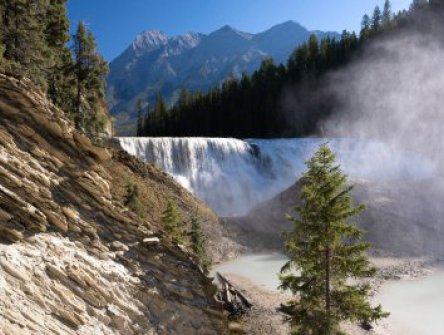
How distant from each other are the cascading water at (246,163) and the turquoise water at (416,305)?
2425cm

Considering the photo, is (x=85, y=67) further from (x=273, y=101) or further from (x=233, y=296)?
(x=273, y=101)

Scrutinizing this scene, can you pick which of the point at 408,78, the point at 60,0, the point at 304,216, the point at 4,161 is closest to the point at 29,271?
the point at 4,161

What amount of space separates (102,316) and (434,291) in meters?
26.3

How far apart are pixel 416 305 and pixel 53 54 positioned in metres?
33.5

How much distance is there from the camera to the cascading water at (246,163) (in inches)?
2004

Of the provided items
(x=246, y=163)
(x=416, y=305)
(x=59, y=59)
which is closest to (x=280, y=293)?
(x=416, y=305)

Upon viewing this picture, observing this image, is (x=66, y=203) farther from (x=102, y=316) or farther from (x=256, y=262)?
(x=256, y=262)

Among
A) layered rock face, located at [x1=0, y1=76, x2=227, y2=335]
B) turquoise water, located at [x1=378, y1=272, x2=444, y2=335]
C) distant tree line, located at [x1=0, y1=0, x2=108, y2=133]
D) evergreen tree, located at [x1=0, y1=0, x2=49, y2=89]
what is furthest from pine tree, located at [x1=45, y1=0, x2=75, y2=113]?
turquoise water, located at [x1=378, y1=272, x2=444, y2=335]

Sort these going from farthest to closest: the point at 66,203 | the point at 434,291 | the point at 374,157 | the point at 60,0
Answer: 1. the point at 374,157
2. the point at 60,0
3. the point at 434,291
4. the point at 66,203

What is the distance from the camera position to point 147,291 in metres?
13.7

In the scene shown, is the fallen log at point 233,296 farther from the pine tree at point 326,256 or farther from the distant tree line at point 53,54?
the distant tree line at point 53,54

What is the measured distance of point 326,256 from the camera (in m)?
16.1

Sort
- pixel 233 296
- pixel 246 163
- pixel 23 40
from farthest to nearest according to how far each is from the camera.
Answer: pixel 246 163
pixel 23 40
pixel 233 296

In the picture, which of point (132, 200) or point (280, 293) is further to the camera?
point (132, 200)
